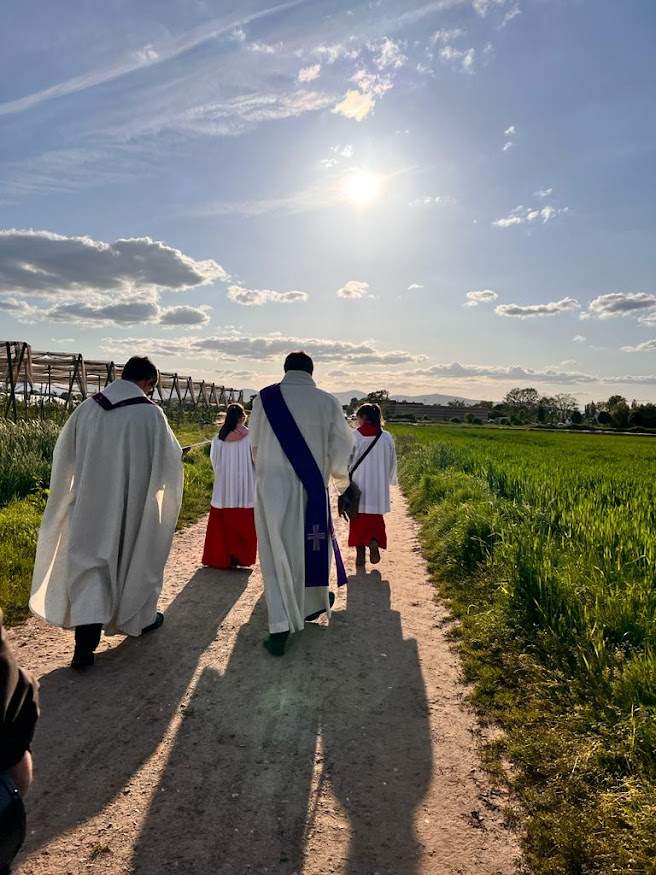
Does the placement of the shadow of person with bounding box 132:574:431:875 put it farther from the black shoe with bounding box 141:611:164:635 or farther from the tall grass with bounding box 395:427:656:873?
the black shoe with bounding box 141:611:164:635

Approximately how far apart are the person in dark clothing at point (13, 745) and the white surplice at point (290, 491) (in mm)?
3200

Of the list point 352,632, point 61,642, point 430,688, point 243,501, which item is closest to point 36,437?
point 243,501

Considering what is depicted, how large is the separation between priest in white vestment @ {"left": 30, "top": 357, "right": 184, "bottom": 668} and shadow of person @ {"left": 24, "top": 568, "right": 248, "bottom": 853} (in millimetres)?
236

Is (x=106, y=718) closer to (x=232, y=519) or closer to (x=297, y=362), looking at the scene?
(x=297, y=362)

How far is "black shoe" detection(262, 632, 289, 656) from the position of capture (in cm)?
439

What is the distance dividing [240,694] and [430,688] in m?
1.33

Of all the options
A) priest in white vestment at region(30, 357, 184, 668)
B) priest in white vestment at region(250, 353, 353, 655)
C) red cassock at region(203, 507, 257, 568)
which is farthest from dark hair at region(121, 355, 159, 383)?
red cassock at region(203, 507, 257, 568)

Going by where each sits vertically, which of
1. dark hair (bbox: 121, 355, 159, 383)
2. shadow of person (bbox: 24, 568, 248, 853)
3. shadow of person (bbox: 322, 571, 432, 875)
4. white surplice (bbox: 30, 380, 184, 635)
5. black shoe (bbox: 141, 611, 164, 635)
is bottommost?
shadow of person (bbox: 322, 571, 432, 875)

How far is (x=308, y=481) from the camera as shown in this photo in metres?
4.66

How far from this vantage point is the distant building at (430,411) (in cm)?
11317

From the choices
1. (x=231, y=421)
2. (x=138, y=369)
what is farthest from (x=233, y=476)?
(x=138, y=369)

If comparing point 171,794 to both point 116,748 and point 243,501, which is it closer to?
point 116,748

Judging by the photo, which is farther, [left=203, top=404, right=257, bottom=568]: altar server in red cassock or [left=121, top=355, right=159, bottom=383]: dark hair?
[left=203, top=404, right=257, bottom=568]: altar server in red cassock

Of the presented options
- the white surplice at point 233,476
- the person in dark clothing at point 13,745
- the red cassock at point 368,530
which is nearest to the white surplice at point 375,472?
the red cassock at point 368,530
